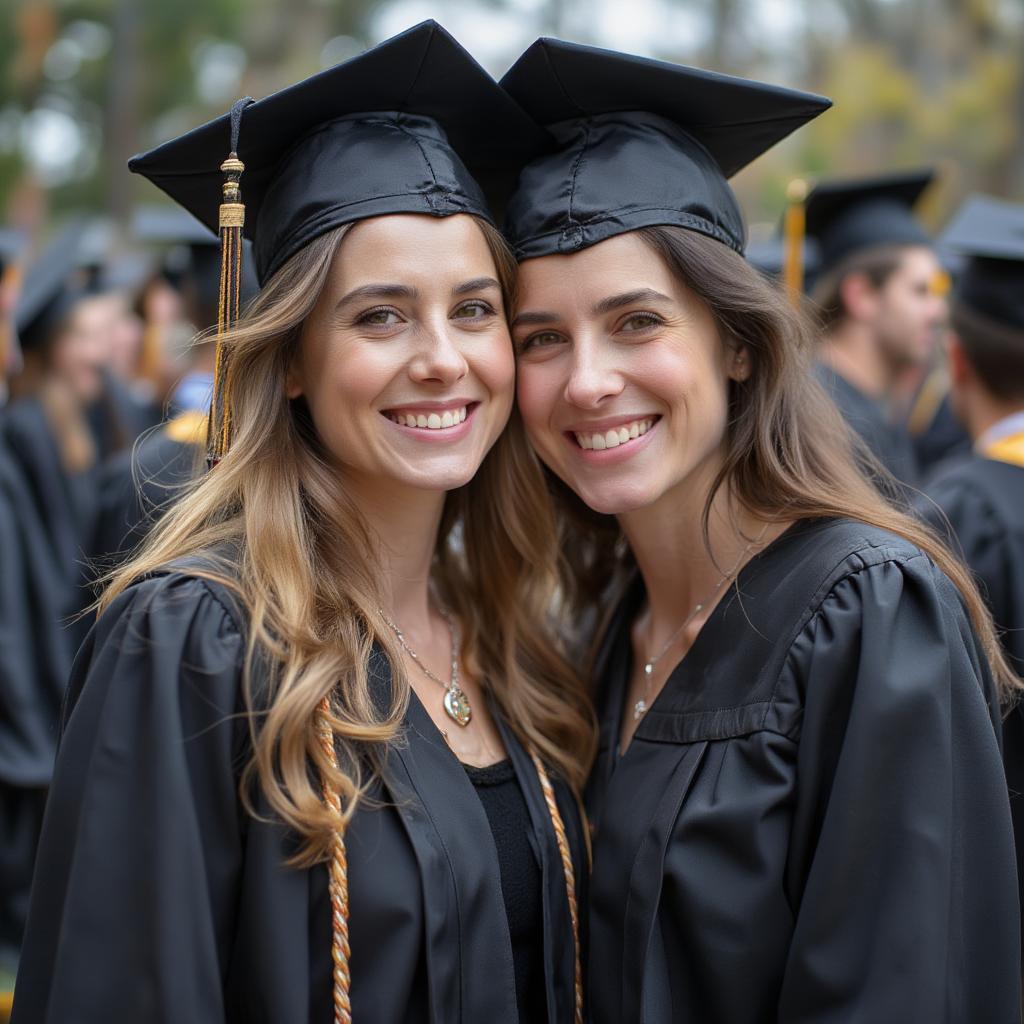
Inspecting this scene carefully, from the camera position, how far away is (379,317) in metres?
2.26

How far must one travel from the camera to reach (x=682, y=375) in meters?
2.38

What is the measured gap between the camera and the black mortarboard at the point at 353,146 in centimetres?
221

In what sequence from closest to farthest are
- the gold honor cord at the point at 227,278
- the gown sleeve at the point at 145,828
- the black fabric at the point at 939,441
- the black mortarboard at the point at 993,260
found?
1. the gown sleeve at the point at 145,828
2. the gold honor cord at the point at 227,278
3. the black mortarboard at the point at 993,260
4. the black fabric at the point at 939,441

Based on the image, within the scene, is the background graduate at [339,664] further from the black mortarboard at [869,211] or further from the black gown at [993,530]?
the black mortarboard at [869,211]

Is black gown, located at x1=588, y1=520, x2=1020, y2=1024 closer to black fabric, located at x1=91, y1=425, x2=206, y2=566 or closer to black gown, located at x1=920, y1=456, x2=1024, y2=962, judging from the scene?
black gown, located at x1=920, y1=456, x2=1024, y2=962

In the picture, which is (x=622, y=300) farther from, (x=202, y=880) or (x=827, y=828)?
(x=202, y=880)

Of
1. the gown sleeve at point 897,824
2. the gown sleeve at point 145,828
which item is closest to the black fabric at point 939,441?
the gown sleeve at point 897,824

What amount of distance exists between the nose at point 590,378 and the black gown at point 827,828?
46 cm

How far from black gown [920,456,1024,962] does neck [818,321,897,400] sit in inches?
90.4

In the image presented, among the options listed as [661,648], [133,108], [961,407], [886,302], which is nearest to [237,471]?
[661,648]

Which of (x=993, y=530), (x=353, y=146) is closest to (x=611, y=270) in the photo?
(x=353, y=146)

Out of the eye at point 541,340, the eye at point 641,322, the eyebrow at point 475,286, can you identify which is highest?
the eyebrow at point 475,286

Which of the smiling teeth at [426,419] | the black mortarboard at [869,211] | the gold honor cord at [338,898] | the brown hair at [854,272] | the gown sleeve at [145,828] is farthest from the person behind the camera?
the black mortarboard at [869,211]

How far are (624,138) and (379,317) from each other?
0.61m
